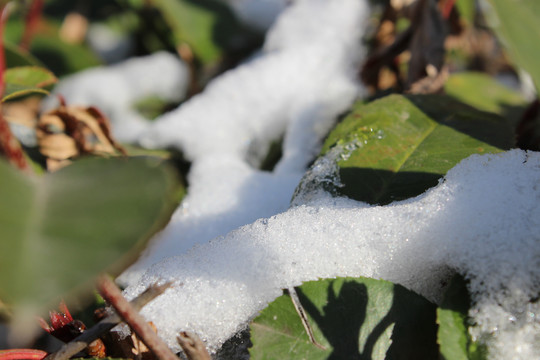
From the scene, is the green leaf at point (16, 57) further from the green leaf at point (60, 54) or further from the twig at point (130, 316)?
the twig at point (130, 316)

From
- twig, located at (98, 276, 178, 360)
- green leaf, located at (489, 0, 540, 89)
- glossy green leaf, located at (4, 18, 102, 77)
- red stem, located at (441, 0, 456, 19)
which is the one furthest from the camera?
glossy green leaf, located at (4, 18, 102, 77)

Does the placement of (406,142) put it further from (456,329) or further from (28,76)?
(28,76)

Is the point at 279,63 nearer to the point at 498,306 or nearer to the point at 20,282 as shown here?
the point at 498,306

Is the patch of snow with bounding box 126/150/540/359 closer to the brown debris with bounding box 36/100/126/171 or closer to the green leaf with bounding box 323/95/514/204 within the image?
→ the green leaf with bounding box 323/95/514/204

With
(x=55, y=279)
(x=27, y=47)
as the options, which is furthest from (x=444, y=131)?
(x=27, y=47)

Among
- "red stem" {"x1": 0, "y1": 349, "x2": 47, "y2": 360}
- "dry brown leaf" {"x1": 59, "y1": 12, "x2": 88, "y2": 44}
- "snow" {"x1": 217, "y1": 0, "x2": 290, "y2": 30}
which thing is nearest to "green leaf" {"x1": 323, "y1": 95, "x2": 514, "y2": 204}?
"red stem" {"x1": 0, "y1": 349, "x2": 47, "y2": 360}

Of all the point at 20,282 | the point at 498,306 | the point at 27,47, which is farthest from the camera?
the point at 27,47
